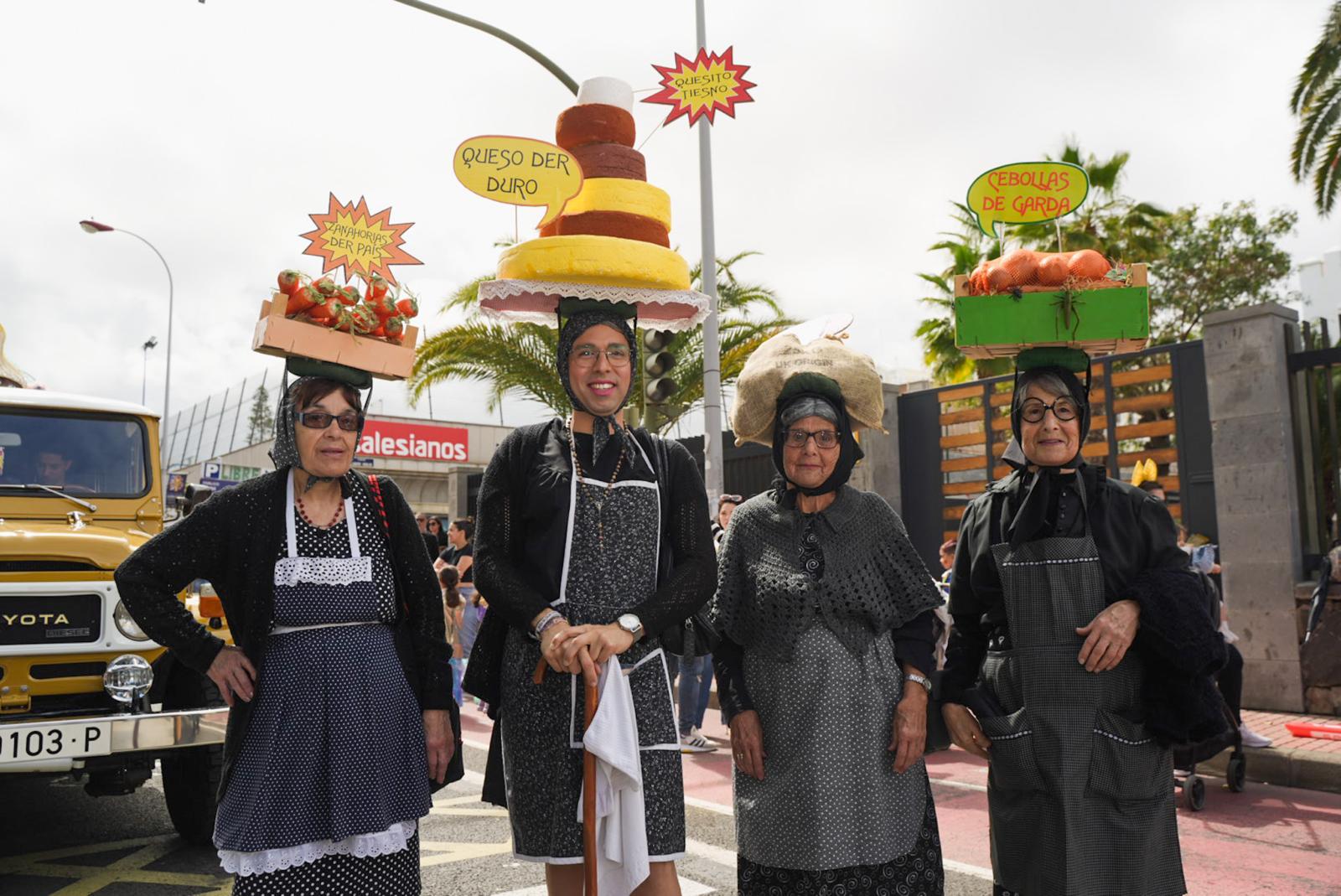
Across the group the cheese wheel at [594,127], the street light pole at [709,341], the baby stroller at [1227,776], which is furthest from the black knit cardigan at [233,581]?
the street light pole at [709,341]

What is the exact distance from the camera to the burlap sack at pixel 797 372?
9.71 ft

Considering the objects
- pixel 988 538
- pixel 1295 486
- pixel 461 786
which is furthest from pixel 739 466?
pixel 988 538

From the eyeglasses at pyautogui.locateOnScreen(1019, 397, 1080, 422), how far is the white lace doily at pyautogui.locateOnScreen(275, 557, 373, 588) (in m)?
1.86

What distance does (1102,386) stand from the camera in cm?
1107

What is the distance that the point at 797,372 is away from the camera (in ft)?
9.66

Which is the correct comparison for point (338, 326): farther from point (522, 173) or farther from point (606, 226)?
point (606, 226)

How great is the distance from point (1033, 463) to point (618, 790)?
1.45m

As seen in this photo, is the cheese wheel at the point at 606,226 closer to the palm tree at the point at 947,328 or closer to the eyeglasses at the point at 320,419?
the eyeglasses at the point at 320,419

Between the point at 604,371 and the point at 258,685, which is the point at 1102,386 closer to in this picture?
the point at 604,371

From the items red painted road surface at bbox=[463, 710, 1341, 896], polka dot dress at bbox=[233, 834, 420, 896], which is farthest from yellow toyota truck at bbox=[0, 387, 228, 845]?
red painted road surface at bbox=[463, 710, 1341, 896]

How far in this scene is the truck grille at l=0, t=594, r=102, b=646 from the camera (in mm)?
4414

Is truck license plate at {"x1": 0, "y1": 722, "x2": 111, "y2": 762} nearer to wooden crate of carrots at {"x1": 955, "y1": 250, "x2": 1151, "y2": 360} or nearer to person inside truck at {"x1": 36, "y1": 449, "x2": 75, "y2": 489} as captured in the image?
person inside truck at {"x1": 36, "y1": 449, "x2": 75, "y2": 489}

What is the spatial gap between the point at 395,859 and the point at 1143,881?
6.28 ft

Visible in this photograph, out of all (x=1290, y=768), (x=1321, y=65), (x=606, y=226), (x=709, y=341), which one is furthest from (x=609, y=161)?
(x=1321, y=65)
